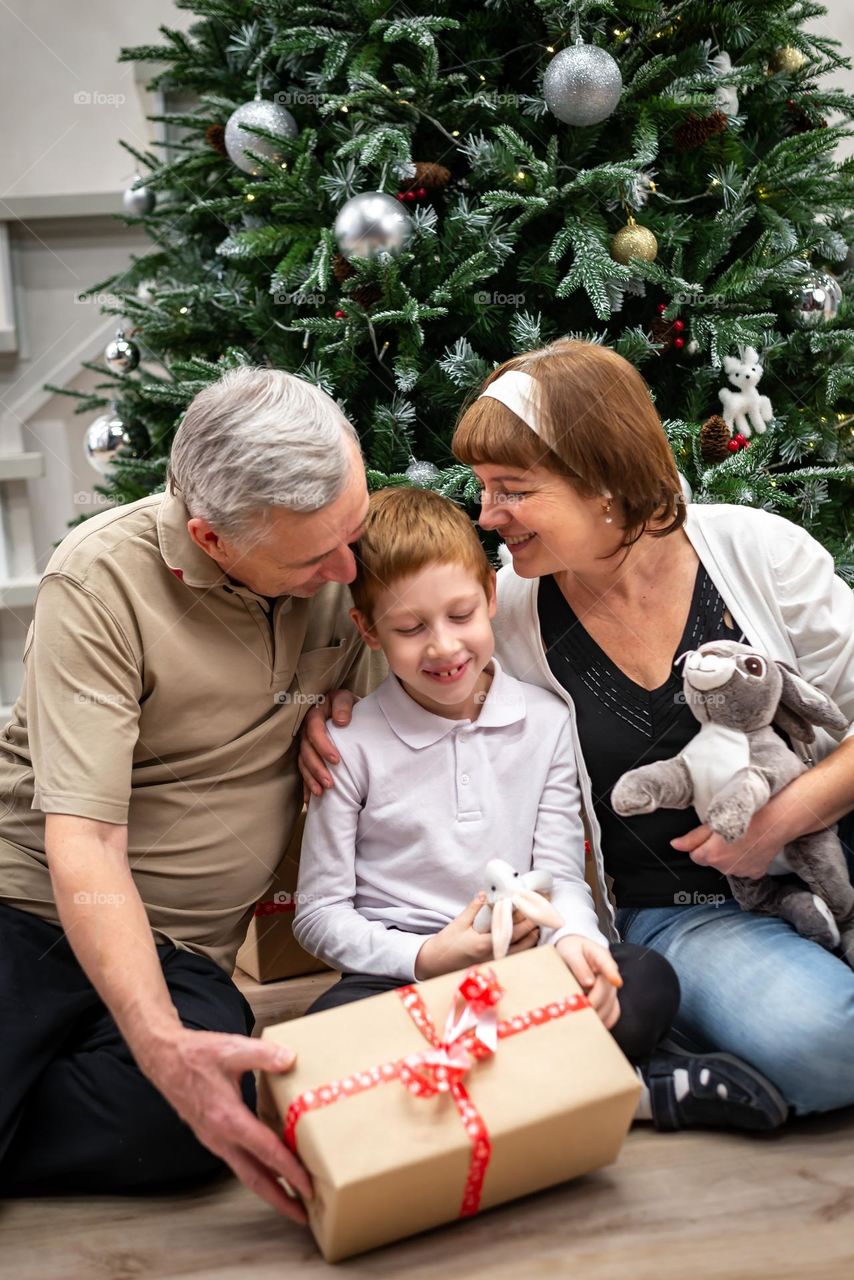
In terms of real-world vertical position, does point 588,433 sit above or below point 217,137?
below

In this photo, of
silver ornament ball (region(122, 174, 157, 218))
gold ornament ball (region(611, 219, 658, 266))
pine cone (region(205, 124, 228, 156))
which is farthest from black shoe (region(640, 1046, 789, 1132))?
silver ornament ball (region(122, 174, 157, 218))

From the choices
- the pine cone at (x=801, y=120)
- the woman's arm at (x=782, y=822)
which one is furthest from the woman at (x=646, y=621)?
the pine cone at (x=801, y=120)

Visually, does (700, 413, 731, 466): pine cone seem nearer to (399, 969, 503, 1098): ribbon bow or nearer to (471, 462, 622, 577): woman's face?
(471, 462, 622, 577): woman's face

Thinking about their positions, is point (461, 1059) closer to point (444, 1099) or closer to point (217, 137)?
point (444, 1099)

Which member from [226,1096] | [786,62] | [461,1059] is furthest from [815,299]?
[226,1096]

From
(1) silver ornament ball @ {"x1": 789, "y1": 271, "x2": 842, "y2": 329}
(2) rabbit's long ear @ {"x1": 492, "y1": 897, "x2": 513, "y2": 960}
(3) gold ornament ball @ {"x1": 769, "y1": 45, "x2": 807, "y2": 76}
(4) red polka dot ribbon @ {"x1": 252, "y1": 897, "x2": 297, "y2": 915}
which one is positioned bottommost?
(4) red polka dot ribbon @ {"x1": 252, "y1": 897, "x2": 297, "y2": 915}

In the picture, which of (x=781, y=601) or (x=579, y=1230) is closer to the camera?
(x=579, y=1230)

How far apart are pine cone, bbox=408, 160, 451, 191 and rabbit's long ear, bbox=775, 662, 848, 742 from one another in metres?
1.07

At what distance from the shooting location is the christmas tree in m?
1.87

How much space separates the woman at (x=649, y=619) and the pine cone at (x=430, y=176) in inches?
21.7

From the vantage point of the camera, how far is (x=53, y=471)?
3443 millimetres

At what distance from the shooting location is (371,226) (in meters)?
1.84

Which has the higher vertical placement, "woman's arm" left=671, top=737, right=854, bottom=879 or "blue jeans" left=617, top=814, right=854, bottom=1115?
"woman's arm" left=671, top=737, right=854, bottom=879

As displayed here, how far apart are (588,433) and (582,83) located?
703 mm
